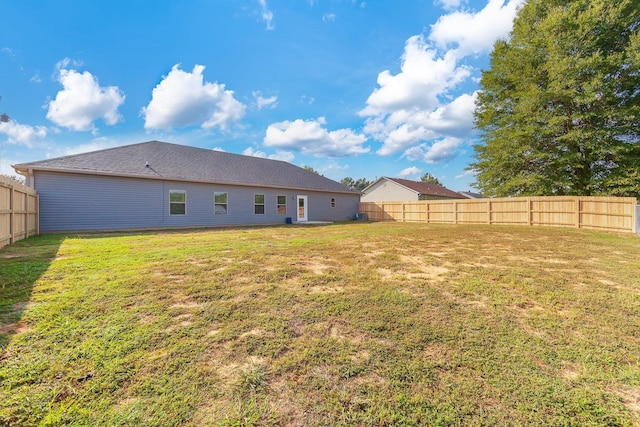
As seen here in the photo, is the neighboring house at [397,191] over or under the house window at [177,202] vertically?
over

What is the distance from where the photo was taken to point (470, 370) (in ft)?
6.83

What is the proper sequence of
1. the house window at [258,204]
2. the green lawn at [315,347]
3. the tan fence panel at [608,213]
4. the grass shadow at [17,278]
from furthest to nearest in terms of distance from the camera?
1. the house window at [258,204]
2. the tan fence panel at [608,213]
3. the grass shadow at [17,278]
4. the green lawn at [315,347]

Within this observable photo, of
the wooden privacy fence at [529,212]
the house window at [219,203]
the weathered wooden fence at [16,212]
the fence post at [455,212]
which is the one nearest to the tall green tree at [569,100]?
the wooden privacy fence at [529,212]

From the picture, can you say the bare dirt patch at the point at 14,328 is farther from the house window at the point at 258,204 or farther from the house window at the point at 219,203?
the house window at the point at 258,204

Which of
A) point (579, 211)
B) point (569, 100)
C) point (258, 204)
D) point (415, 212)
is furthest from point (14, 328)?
point (569, 100)

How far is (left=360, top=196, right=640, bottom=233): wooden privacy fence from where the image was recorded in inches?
436

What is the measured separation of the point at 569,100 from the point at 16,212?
23.6 m

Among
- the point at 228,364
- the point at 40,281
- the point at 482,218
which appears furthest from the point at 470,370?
the point at 482,218

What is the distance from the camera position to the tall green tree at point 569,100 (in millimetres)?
13109

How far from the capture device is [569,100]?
1427 centimetres

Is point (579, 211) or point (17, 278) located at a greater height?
point (579, 211)

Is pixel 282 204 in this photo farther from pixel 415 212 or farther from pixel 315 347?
pixel 315 347

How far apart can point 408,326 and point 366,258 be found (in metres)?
2.95

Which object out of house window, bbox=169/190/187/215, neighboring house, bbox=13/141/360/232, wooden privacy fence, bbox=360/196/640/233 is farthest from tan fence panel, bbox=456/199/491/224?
house window, bbox=169/190/187/215
